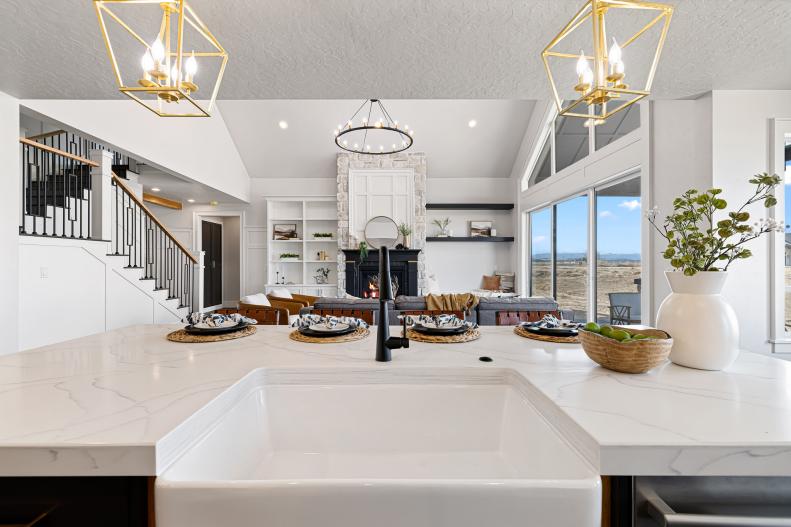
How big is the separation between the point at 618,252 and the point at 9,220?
5443mm

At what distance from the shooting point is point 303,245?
7.09 meters

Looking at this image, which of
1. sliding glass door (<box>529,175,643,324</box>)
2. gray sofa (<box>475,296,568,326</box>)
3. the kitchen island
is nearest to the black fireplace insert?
sliding glass door (<box>529,175,643,324</box>)

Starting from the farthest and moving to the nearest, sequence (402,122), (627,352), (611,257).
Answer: (402,122) → (611,257) → (627,352)

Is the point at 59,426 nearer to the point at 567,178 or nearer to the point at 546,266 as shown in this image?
the point at 567,178

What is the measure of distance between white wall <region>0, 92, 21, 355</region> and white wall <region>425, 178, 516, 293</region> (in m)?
5.72

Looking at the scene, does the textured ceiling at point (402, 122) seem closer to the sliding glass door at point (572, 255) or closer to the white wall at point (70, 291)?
the sliding glass door at point (572, 255)

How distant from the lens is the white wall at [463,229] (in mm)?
7203

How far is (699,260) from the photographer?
111cm

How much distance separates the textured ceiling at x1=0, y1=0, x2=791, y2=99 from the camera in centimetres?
176

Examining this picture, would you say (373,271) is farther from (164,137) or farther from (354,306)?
(164,137)

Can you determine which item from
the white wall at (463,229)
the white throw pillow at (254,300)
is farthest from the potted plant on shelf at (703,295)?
the white wall at (463,229)

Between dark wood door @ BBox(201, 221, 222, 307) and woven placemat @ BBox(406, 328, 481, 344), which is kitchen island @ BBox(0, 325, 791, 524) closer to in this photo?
woven placemat @ BBox(406, 328, 481, 344)

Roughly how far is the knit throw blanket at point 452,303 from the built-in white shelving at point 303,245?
4102 millimetres

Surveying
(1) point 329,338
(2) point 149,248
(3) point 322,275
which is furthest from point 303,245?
(1) point 329,338
